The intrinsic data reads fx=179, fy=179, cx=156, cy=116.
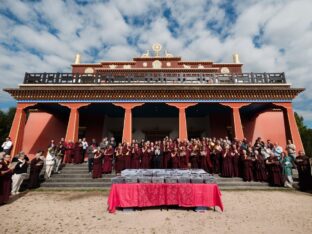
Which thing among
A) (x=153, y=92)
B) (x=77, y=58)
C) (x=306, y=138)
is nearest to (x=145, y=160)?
(x=153, y=92)

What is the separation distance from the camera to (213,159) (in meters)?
9.53

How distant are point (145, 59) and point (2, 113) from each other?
3074 cm

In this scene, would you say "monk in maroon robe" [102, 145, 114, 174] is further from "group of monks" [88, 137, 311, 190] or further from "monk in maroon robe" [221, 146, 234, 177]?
"monk in maroon robe" [221, 146, 234, 177]

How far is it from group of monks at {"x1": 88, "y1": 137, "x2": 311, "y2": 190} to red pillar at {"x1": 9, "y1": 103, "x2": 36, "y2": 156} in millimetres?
6556

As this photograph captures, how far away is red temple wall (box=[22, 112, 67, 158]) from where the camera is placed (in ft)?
49.2

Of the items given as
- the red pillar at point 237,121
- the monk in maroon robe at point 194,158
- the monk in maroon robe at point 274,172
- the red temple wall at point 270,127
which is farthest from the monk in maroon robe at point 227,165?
the red temple wall at point 270,127

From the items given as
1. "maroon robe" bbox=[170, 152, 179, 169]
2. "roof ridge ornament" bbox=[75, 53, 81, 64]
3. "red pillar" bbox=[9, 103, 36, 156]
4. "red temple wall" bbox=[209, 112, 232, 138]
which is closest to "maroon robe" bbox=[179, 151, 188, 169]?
"maroon robe" bbox=[170, 152, 179, 169]

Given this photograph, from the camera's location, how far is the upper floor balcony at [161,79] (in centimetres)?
1308

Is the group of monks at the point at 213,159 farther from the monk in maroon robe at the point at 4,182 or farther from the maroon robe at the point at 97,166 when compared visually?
the monk in maroon robe at the point at 4,182

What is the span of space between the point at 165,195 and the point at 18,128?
39.5 feet

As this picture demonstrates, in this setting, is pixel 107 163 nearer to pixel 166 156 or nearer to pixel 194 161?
pixel 166 156

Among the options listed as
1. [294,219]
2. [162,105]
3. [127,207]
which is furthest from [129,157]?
[294,219]

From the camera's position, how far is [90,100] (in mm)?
13031

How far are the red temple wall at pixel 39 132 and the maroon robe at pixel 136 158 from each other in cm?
942
